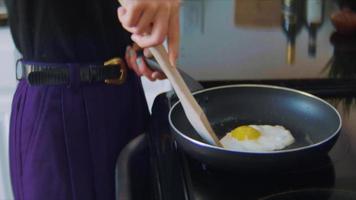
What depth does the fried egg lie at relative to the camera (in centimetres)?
A: 63

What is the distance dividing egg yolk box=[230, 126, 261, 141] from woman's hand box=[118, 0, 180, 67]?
155 mm

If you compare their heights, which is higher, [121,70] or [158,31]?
[158,31]

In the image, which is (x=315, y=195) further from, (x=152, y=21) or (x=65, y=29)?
(x=65, y=29)

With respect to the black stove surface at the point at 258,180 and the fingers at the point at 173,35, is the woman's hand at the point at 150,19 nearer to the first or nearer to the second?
the fingers at the point at 173,35

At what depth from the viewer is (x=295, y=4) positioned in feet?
4.22

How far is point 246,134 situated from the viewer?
64cm

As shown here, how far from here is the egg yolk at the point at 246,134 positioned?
2.11 feet

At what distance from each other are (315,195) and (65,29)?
447 mm

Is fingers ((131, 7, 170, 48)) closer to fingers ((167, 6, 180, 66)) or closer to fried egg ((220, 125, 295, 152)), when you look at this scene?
fingers ((167, 6, 180, 66))

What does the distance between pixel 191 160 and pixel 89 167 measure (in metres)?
0.27

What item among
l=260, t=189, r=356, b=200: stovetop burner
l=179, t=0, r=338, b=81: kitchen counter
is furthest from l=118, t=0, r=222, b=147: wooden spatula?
l=179, t=0, r=338, b=81: kitchen counter

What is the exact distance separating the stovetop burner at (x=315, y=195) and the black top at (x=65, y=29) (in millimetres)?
399

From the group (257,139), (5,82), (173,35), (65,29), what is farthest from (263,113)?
(5,82)

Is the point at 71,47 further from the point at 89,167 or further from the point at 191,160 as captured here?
the point at 191,160
